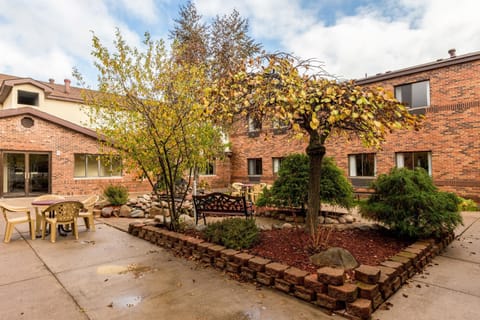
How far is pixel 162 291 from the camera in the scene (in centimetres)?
317

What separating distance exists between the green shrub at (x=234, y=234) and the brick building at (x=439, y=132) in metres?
5.86

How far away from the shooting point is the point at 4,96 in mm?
17328

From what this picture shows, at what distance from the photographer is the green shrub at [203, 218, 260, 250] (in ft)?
13.7

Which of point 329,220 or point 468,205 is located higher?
point 329,220

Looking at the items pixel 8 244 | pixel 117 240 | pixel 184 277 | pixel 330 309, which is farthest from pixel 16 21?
pixel 330 309

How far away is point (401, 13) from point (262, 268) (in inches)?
512

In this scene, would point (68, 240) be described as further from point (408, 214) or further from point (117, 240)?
point (408, 214)

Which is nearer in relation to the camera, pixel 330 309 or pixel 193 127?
pixel 330 309

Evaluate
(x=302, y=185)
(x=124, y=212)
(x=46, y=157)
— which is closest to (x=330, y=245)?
(x=302, y=185)

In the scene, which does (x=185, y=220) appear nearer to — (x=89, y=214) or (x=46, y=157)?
(x=89, y=214)

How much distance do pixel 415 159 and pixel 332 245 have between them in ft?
34.9

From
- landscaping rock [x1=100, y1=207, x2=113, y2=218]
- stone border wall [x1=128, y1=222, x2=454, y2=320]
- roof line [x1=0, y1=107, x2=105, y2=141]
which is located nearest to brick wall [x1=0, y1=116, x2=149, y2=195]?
roof line [x1=0, y1=107, x2=105, y2=141]

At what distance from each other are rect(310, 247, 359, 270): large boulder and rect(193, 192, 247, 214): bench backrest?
98.8 inches

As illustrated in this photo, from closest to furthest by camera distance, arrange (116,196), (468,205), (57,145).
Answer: (116,196) → (468,205) → (57,145)
